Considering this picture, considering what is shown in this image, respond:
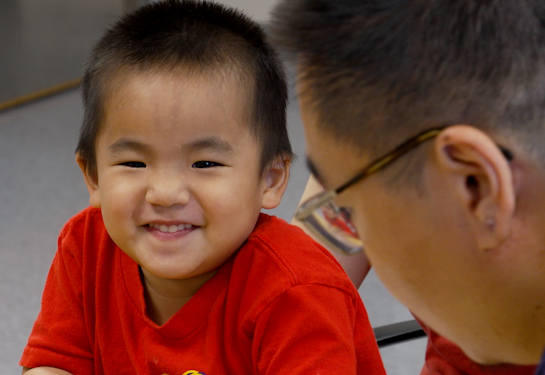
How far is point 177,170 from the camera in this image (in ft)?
2.82

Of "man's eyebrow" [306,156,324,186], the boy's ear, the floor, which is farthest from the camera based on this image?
the floor

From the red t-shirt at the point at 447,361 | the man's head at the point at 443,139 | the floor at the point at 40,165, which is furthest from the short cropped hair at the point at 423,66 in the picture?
the red t-shirt at the point at 447,361

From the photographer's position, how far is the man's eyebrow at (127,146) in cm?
87

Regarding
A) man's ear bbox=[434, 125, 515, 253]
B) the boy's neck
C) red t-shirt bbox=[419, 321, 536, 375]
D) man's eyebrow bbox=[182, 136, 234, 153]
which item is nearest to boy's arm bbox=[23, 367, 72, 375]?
the boy's neck

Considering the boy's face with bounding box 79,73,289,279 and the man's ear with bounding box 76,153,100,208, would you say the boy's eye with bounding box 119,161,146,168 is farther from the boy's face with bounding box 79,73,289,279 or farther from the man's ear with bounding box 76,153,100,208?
the man's ear with bounding box 76,153,100,208

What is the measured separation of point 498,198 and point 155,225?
484mm

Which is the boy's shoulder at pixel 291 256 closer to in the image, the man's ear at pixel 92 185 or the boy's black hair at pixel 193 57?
the boy's black hair at pixel 193 57

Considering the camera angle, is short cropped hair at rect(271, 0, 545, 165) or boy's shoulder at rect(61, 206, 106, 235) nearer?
short cropped hair at rect(271, 0, 545, 165)

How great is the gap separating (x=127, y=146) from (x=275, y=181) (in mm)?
210

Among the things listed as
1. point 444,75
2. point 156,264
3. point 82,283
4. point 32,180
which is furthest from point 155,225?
Result: point 32,180

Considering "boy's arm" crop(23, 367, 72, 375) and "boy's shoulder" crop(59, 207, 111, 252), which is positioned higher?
"boy's shoulder" crop(59, 207, 111, 252)

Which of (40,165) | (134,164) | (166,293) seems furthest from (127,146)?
(40,165)

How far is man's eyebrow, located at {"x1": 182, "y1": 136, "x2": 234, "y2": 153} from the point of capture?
0.86 meters

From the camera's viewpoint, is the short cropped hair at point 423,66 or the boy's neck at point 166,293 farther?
the boy's neck at point 166,293
